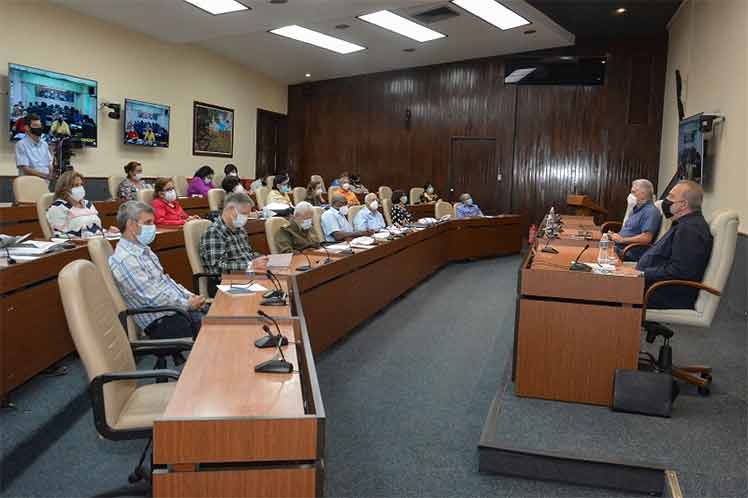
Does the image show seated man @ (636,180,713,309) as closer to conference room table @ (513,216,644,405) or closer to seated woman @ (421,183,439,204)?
conference room table @ (513,216,644,405)

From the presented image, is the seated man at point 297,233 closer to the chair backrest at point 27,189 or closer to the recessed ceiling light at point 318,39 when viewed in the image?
the chair backrest at point 27,189

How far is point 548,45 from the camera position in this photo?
12156mm

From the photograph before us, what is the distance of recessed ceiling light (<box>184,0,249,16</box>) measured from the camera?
7693mm

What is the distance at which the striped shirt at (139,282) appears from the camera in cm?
311

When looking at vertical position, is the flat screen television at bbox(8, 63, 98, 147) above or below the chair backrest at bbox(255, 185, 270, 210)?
above

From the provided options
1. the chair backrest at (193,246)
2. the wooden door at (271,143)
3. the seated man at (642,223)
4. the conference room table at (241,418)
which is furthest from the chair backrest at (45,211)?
the wooden door at (271,143)

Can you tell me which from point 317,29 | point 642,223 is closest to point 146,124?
point 317,29

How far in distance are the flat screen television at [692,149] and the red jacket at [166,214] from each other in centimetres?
603

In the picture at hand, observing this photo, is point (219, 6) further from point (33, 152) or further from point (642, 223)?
point (642, 223)

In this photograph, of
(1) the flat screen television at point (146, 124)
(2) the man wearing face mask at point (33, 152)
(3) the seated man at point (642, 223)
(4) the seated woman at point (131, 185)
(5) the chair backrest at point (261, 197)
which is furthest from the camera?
(5) the chair backrest at point (261, 197)

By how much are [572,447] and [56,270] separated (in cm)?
292

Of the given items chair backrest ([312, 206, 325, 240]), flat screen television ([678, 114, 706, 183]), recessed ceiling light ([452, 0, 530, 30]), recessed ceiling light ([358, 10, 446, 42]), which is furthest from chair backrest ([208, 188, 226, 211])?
flat screen television ([678, 114, 706, 183])

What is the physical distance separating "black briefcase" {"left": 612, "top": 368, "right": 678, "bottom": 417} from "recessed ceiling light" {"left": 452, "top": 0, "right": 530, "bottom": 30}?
7.13 m

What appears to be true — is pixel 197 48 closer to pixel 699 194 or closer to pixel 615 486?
pixel 699 194
